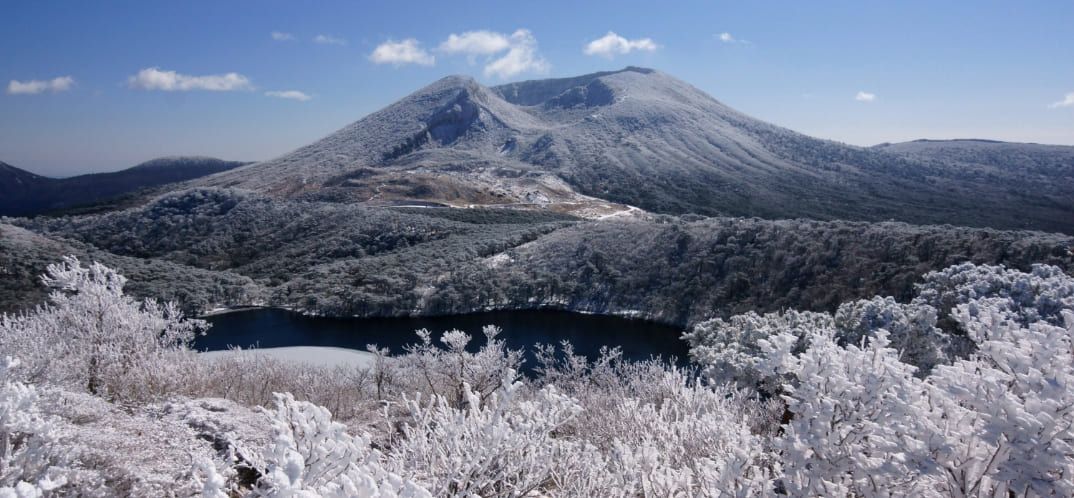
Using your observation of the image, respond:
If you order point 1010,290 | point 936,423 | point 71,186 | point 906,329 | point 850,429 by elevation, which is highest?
point 71,186

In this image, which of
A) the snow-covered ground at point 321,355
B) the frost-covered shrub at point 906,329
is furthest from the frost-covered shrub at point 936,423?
the snow-covered ground at point 321,355

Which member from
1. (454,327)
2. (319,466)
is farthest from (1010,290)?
(454,327)

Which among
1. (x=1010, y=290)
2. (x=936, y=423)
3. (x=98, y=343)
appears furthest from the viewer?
(x=1010, y=290)

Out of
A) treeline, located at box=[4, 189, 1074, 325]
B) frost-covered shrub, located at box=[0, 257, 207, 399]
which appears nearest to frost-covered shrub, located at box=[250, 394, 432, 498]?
frost-covered shrub, located at box=[0, 257, 207, 399]

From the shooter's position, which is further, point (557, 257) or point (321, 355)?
point (557, 257)

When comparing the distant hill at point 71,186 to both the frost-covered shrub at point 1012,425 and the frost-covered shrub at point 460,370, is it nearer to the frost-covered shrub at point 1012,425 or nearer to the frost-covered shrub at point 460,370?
the frost-covered shrub at point 460,370

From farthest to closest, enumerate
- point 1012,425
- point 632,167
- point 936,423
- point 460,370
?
point 632,167, point 460,370, point 936,423, point 1012,425

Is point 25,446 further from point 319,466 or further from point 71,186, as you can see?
point 71,186

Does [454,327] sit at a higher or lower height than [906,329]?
lower
